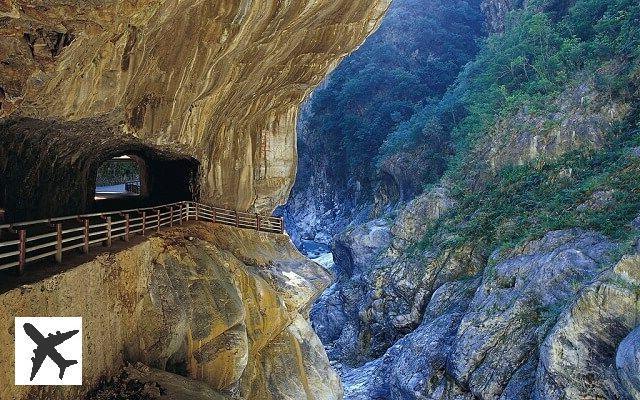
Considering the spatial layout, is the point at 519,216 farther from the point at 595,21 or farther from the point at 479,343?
the point at 595,21

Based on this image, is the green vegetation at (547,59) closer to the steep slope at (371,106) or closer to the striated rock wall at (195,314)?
the steep slope at (371,106)

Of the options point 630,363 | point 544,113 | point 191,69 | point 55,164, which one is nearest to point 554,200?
point 544,113

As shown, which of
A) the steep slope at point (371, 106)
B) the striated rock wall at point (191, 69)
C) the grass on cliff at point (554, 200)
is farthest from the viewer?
the steep slope at point (371, 106)

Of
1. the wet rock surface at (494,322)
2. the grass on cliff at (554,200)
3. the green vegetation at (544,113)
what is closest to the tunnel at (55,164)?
the wet rock surface at (494,322)

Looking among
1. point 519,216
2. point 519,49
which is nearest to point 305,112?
point 519,49

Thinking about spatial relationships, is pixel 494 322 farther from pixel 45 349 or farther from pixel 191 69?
pixel 45 349

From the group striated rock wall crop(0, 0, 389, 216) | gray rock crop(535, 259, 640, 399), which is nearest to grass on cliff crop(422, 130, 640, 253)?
gray rock crop(535, 259, 640, 399)
